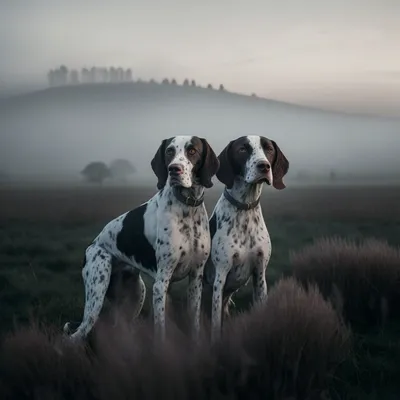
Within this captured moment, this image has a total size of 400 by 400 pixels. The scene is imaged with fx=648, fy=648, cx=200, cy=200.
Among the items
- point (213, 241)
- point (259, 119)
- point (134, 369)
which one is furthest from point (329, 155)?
point (134, 369)

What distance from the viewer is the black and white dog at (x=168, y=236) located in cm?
275

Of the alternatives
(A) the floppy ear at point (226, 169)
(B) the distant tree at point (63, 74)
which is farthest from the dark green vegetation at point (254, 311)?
(B) the distant tree at point (63, 74)

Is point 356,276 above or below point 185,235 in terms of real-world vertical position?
below

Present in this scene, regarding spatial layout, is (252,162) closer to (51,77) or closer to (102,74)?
(102,74)

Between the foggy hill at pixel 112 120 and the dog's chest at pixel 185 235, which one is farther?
the foggy hill at pixel 112 120

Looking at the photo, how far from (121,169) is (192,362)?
1.99 meters

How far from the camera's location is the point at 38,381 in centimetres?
236

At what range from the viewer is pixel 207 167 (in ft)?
9.05

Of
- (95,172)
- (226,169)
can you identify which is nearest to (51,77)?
(95,172)

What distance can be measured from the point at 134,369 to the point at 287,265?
1.72 metres

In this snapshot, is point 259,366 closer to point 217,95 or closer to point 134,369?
point 134,369

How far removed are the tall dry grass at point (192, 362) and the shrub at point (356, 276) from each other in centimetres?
75

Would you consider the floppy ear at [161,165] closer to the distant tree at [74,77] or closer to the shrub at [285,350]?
the shrub at [285,350]

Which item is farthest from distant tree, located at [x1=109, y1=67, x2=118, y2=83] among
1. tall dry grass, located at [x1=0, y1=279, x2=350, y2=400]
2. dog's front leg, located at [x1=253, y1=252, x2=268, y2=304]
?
tall dry grass, located at [x1=0, y1=279, x2=350, y2=400]
